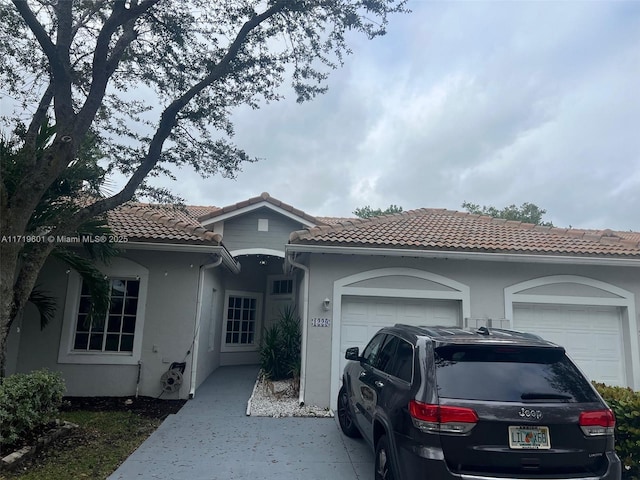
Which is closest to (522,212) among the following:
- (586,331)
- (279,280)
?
(279,280)

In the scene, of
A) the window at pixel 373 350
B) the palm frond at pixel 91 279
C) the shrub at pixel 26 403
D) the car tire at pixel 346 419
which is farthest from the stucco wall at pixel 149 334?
the window at pixel 373 350

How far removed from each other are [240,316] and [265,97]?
322 inches

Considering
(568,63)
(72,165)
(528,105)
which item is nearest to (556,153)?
(528,105)

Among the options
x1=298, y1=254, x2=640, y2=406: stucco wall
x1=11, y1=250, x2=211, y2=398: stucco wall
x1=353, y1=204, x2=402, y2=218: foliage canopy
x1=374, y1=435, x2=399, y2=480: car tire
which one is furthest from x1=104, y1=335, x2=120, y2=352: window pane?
x1=353, y1=204, x2=402, y2=218: foliage canopy

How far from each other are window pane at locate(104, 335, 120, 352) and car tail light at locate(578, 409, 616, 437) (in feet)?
29.4

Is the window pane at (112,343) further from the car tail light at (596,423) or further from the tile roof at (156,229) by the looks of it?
the car tail light at (596,423)

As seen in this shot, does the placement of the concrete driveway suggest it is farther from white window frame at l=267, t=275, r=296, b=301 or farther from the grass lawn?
white window frame at l=267, t=275, r=296, b=301

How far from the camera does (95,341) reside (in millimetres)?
9133

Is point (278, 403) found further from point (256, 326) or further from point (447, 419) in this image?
point (256, 326)

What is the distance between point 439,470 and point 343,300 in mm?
5771

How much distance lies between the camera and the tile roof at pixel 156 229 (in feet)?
29.3

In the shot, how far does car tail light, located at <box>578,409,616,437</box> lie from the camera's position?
323 cm

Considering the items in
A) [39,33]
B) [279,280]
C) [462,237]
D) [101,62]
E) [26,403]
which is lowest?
[26,403]

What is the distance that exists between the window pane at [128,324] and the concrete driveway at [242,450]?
2.31 metres
